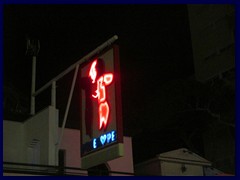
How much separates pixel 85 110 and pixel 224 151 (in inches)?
903

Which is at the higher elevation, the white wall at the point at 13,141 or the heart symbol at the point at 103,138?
the white wall at the point at 13,141

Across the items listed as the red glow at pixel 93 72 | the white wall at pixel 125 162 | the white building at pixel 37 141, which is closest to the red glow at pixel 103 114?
the red glow at pixel 93 72

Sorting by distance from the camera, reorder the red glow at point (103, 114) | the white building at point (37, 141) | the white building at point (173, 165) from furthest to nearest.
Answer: the white building at point (173, 165) < the white building at point (37, 141) < the red glow at point (103, 114)

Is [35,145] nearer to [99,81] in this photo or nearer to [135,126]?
[99,81]

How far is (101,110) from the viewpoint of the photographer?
35.6 ft

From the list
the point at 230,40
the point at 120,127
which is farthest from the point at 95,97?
the point at 230,40

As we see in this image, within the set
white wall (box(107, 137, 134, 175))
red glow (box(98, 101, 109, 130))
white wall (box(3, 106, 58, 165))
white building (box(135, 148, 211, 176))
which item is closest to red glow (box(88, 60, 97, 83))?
red glow (box(98, 101, 109, 130))

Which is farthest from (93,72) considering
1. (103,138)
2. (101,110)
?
(103,138)

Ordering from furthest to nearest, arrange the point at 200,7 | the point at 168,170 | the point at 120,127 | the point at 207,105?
the point at 200,7 < the point at 207,105 < the point at 168,170 < the point at 120,127

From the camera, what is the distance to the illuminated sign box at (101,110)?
10.2 m

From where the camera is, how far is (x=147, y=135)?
32.8m

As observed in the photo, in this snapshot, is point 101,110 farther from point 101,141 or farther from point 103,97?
point 101,141

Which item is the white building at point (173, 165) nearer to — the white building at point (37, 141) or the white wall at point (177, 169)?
the white wall at point (177, 169)

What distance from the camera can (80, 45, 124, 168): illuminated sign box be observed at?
10.2 m
